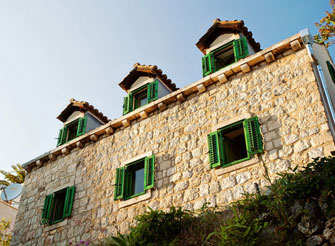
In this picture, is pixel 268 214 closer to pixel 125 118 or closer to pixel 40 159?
pixel 125 118

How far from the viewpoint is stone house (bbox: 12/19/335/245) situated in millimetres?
8578

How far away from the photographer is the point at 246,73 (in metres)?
10.1

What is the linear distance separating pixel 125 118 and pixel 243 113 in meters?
3.98

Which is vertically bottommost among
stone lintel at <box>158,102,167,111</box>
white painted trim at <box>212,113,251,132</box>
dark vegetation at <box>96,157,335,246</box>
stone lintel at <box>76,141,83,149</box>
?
dark vegetation at <box>96,157,335,246</box>

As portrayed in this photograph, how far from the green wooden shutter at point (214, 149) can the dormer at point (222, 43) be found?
7.30 feet

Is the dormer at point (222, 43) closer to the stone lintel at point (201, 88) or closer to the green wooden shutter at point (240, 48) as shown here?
the green wooden shutter at point (240, 48)

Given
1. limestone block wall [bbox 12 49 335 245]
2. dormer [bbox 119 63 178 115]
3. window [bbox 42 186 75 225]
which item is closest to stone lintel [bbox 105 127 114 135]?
limestone block wall [bbox 12 49 335 245]

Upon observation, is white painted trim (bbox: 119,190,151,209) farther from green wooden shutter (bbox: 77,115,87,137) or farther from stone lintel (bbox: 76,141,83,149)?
green wooden shutter (bbox: 77,115,87,137)

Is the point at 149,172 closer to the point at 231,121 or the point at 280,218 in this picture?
the point at 231,121

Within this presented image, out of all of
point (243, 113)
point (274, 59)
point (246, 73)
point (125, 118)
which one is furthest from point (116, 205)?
point (274, 59)

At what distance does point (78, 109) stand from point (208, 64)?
5749mm

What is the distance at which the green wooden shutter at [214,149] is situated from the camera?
909cm

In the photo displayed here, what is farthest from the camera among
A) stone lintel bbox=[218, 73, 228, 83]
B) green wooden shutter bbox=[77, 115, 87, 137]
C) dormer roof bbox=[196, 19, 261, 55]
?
green wooden shutter bbox=[77, 115, 87, 137]

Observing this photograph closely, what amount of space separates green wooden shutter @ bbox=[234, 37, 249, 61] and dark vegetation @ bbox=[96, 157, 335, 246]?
388 centimetres
